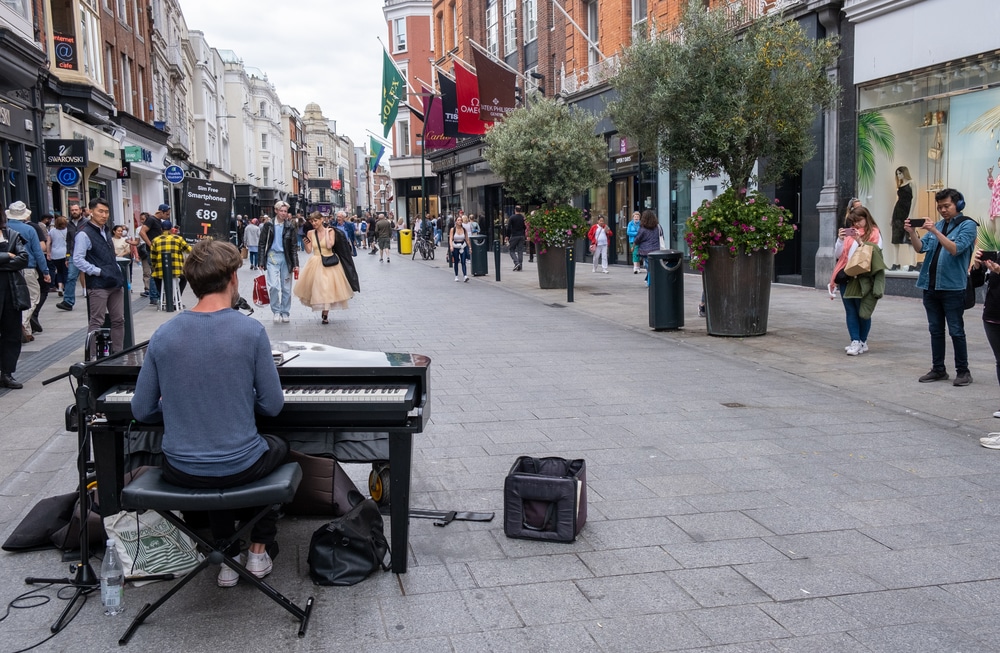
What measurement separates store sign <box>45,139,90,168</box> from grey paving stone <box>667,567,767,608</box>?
20677 mm

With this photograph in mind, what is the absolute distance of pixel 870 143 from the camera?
16328mm

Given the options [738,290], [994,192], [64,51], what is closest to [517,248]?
[64,51]

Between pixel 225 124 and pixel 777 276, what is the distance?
57083 mm

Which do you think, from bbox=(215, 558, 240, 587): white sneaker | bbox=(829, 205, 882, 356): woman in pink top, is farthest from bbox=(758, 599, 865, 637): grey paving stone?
bbox=(829, 205, 882, 356): woman in pink top

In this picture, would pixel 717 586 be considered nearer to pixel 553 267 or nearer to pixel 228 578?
pixel 228 578

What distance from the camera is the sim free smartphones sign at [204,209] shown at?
725 inches

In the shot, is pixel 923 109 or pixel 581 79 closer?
pixel 923 109

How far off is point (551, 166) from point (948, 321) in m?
12.5

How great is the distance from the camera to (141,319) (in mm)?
14617

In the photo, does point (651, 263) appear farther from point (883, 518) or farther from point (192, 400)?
point (192, 400)

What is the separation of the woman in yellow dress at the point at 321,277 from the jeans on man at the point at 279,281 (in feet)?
0.64

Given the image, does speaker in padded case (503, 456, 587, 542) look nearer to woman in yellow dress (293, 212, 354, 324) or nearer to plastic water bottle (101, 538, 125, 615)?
plastic water bottle (101, 538, 125, 615)

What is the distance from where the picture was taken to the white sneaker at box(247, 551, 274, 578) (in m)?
3.96

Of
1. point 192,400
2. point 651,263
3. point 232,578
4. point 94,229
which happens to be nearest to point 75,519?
point 232,578
